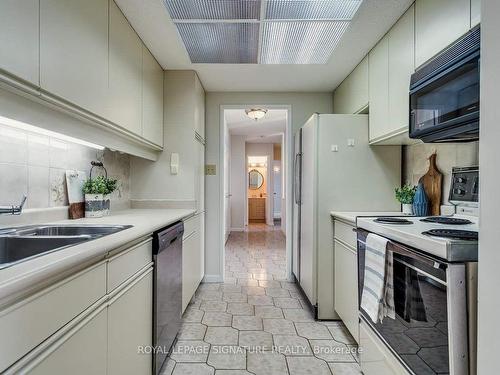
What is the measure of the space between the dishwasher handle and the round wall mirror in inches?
311

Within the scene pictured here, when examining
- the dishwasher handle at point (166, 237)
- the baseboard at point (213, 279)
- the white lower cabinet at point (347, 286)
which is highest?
the dishwasher handle at point (166, 237)

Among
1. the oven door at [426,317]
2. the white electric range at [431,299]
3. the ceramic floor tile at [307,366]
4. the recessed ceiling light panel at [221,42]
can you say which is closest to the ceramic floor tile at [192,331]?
the ceramic floor tile at [307,366]

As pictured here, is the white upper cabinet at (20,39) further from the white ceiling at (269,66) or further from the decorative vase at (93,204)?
the decorative vase at (93,204)

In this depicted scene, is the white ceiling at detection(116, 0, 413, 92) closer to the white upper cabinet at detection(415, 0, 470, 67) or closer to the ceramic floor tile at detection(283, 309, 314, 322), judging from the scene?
the white upper cabinet at detection(415, 0, 470, 67)

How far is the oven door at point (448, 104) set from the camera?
1.12m

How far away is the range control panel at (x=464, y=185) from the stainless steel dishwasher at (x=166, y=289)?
1.70m

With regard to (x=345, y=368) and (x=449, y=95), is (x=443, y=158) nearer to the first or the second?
(x=449, y=95)

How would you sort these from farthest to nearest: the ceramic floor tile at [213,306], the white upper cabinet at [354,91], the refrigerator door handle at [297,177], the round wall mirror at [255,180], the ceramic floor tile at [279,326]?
the round wall mirror at [255,180], the refrigerator door handle at [297,177], the ceramic floor tile at [213,306], the white upper cabinet at [354,91], the ceramic floor tile at [279,326]

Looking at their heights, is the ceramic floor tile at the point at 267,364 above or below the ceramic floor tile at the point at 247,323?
below

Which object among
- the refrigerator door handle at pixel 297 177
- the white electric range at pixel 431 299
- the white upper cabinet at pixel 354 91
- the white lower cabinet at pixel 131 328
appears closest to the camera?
the white electric range at pixel 431 299

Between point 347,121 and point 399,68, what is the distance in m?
0.55

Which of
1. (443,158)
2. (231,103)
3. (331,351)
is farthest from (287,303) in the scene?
Answer: (231,103)

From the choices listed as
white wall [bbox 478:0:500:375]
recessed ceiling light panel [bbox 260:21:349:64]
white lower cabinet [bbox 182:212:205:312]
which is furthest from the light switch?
white wall [bbox 478:0:500:375]

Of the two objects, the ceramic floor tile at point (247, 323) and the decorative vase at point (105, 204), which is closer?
the decorative vase at point (105, 204)
